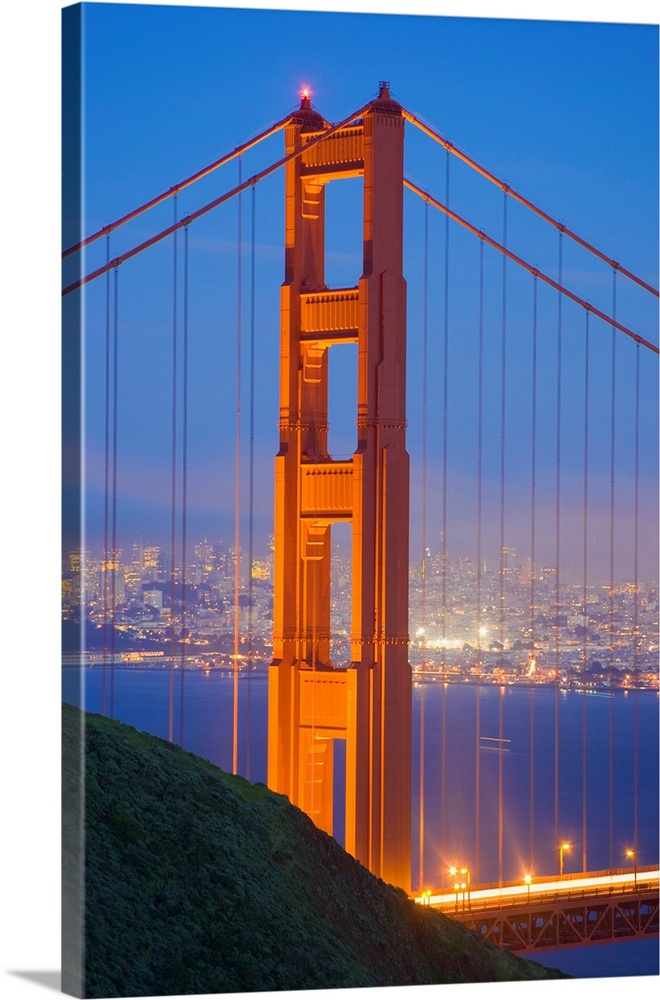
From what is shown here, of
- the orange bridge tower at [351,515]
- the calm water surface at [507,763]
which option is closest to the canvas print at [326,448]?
the orange bridge tower at [351,515]

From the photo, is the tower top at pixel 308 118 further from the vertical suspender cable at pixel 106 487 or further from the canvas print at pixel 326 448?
the vertical suspender cable at pixel 106 487

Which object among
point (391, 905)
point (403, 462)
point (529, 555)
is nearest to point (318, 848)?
point (391, 905)

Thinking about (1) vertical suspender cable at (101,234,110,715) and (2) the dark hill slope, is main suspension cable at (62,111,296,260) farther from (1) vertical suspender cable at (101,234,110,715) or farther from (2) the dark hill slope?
(2) the dark hill slope

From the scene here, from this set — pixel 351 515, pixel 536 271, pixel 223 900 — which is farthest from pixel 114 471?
pixel 536 271

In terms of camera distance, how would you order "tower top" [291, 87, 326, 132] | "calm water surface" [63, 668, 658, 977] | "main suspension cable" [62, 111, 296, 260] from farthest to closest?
1. "calm water surface" [63, 668, 658, 977]
2. "tower top" [291, 87, 326, 132]
3. "main suspension cable" [62, 111, 296, 260]

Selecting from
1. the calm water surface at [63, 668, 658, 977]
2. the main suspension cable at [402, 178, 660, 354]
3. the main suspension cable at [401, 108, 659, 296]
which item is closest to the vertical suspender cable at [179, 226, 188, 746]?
the main suspension cable at [401, 108, 659, 296]
